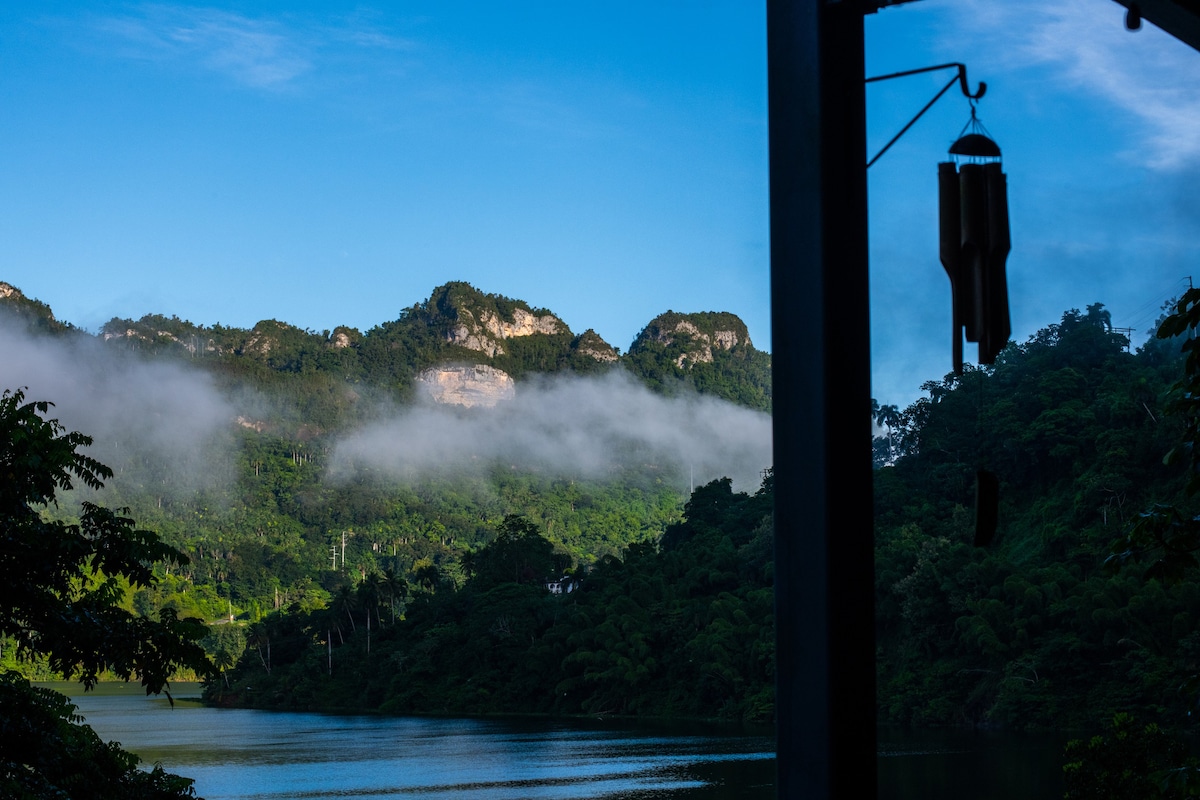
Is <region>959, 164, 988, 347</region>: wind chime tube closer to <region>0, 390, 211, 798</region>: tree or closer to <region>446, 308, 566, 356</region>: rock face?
<region>0, 390, 211, 798</region>: tree

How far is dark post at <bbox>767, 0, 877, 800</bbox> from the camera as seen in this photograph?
1013mm

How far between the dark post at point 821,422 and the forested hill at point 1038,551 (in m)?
19.9

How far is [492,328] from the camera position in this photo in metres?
90.2

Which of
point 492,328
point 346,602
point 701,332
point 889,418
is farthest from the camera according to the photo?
point 492,328

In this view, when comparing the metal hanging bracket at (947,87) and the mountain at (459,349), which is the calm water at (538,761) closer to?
the metal hanging bracket at (947,87)

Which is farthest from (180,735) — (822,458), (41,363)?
(41,363)

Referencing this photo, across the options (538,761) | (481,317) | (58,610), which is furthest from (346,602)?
(481,317)

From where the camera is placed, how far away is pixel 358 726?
33.4 m

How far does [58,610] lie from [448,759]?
21.9 metres

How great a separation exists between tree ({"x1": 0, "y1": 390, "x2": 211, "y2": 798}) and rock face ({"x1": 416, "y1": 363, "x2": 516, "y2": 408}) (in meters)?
83.3

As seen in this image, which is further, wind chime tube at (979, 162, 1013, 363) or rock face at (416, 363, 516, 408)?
rock face at (416, 363, 516, 408)

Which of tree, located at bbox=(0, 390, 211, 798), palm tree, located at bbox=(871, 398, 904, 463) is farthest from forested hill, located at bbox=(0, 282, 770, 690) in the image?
tree, located at bbox=(0, 390, 211, 798)

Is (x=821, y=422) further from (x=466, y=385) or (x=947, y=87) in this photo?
(x=466, y=385)

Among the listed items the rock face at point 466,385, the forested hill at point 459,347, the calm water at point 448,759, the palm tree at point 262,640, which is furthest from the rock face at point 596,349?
the calm water at point 448,759
